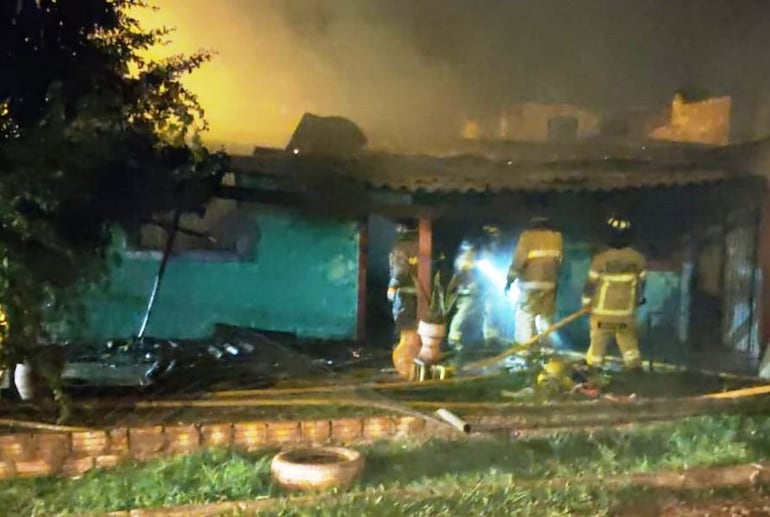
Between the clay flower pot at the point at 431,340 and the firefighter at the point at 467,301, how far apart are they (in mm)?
2912

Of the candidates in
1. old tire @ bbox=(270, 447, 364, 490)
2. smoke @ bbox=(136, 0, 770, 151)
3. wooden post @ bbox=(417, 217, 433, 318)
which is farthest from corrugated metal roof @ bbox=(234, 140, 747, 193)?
old tire @ bbox=(270, 447, 364, 490)

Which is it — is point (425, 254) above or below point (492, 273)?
above

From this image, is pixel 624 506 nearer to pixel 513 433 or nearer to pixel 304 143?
pixel 513 433

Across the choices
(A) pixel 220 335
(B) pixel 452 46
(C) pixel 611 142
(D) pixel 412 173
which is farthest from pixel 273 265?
(C) pixel 611 142

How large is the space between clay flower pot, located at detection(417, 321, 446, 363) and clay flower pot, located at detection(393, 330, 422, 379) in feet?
0.33

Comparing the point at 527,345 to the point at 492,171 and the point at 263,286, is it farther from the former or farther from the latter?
the point at 263,286

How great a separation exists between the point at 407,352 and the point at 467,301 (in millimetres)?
3087

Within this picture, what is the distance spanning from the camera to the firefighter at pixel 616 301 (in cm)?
889

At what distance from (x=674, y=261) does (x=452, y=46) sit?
14.5 feet

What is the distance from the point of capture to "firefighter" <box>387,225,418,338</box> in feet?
32.3

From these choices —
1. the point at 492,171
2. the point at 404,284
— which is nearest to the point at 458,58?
the point at 492,171

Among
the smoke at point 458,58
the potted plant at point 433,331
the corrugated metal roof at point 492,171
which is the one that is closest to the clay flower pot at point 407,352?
Result: the potted plant at point 433,331

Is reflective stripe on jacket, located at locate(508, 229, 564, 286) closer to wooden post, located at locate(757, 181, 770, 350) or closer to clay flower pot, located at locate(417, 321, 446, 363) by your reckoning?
clay flower pot, located at locate(417, 321, 446, 363)

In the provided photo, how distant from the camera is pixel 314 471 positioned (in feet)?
16.3
